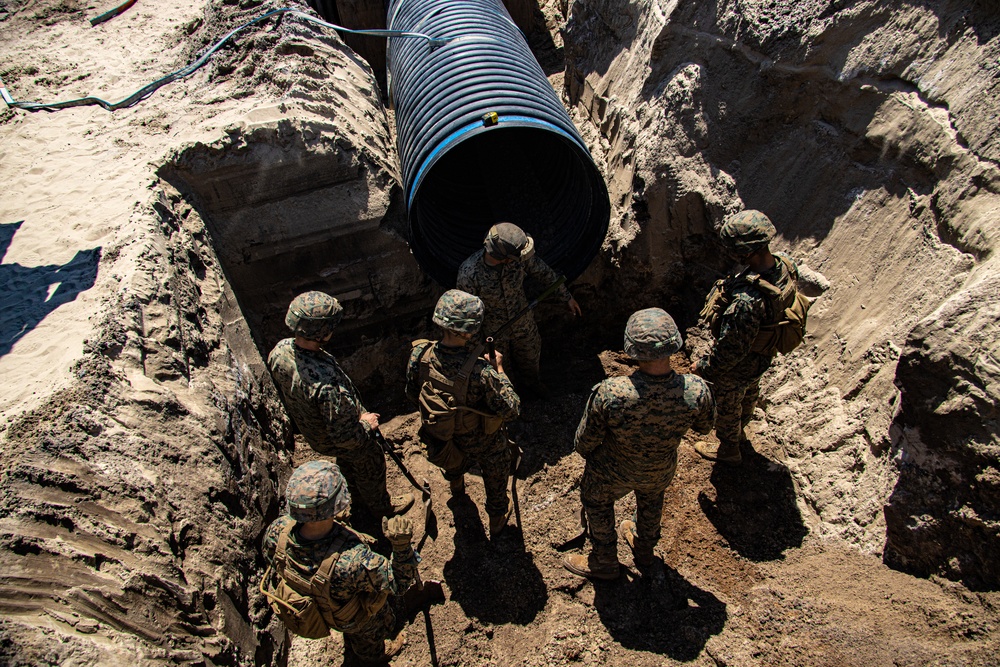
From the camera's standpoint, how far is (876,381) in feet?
12.7

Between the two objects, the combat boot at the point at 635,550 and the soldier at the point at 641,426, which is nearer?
the soldier at the point at 641,426

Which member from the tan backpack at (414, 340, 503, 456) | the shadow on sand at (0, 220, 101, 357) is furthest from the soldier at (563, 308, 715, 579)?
the shadow on sand at (0, 220, 101, 357)

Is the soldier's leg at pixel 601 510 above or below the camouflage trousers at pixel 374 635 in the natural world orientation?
above

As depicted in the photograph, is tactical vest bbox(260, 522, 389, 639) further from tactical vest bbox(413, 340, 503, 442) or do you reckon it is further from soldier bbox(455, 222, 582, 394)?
soldier bbox(455, 222, 582, 394)

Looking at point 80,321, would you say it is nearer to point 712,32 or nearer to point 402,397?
point 402,397

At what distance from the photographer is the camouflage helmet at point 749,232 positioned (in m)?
3.65

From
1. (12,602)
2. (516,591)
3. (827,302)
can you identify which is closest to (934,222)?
(827,302)

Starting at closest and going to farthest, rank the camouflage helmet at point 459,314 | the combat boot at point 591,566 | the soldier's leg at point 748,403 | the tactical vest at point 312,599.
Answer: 1. the tactical vest at point 312,599
2. the camouflage helmet at point 459,314
3. the combat boot at point 591,566
4. the soldier's leg at point 748,403

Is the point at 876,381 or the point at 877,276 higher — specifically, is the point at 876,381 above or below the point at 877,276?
below

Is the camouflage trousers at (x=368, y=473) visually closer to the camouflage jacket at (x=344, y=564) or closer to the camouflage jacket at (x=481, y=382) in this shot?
the camouflage jacket at (x=481, y=382)

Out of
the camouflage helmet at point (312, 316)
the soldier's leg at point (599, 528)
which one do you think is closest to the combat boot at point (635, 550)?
the soldier's leg at point (599, 528)

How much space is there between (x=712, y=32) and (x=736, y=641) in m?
4.62

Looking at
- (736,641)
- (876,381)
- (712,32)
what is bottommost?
(736,641)

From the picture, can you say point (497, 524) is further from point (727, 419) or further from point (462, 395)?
point (727, 419)
